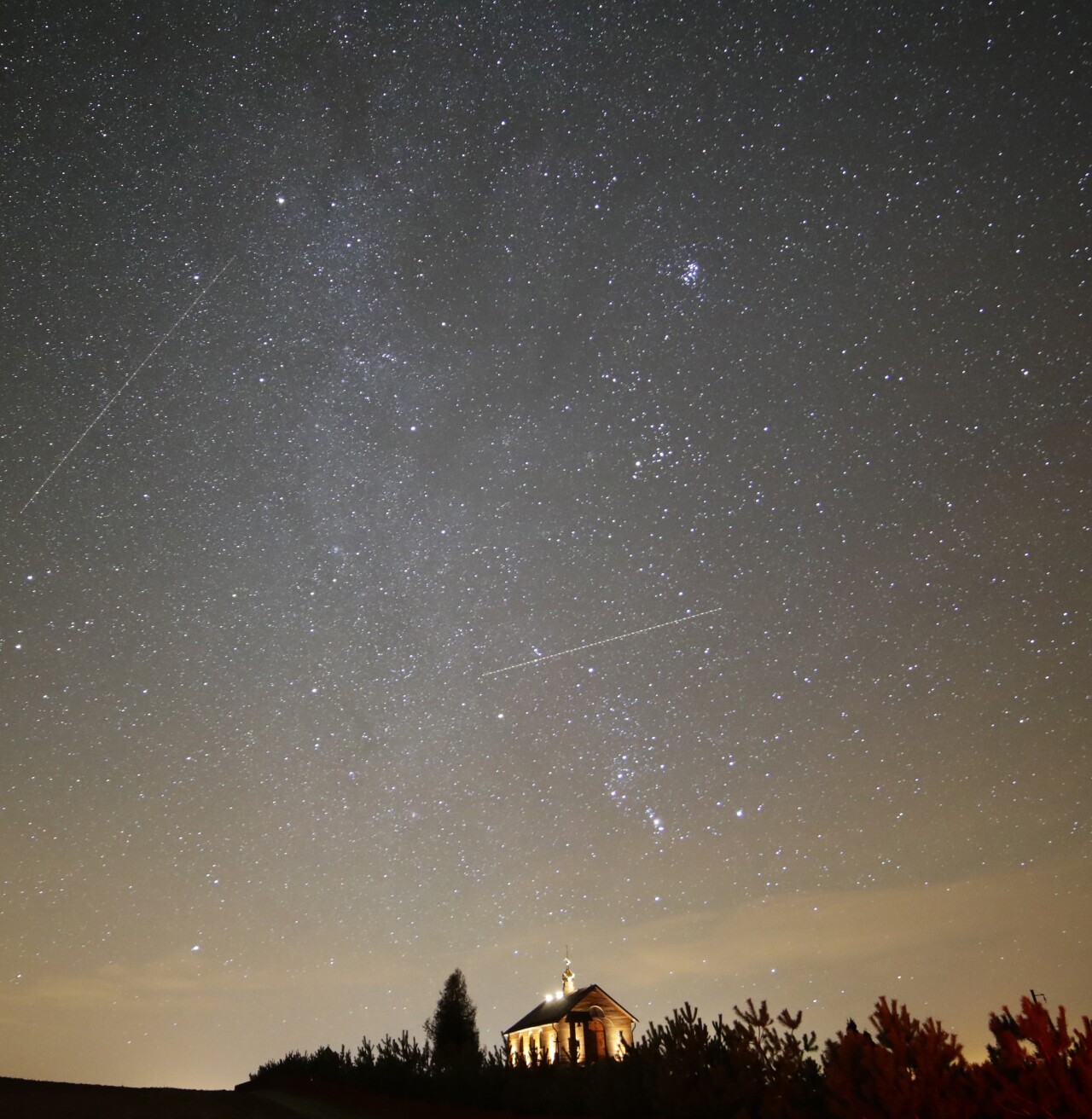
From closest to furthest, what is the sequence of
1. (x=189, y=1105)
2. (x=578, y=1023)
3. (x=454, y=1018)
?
(x=189, y=1105) → (x=454, y=1018) → (x=578, y=1023)

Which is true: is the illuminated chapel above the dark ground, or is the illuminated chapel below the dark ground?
above

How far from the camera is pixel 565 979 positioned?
146 feet

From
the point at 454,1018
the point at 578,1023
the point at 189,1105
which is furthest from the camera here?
the point at 578,1023

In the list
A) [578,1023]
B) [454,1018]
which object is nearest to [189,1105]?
[454,1018]

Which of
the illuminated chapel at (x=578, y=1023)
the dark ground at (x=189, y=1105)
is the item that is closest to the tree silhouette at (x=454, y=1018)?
the illuminated chapel at (x=578, y=1023)

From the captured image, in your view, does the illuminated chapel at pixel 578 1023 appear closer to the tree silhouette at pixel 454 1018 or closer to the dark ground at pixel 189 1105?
the tree silhouette at pixel 454 1018

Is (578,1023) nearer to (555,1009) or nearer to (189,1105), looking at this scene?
(555,1009)

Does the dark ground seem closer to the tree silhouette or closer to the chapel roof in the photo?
the tree silhouette

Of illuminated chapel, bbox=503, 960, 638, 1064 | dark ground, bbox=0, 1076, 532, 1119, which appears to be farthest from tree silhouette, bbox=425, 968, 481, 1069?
dark ground, bbox=0, 1076, 532, 1119

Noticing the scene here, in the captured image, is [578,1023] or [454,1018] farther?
[578,1023]

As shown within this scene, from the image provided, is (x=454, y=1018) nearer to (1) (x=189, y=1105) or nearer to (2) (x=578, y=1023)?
(2) (x=578, y=1023)

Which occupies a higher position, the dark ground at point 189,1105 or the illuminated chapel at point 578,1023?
the illuminated chapel at point 578,1023

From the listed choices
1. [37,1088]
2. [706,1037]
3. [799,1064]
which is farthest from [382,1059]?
[799,1064]

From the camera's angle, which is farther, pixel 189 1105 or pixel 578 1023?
pixel 578 1023
